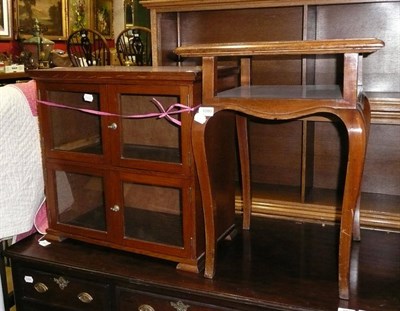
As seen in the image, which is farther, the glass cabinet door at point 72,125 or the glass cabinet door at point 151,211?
the glass cabinet door at point 72,125

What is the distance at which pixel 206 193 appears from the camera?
140 centimetres

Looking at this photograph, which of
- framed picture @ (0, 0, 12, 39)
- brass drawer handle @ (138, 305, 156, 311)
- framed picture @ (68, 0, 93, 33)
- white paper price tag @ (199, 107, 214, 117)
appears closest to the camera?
white paper price tag @ (199, 107, 214, 117)

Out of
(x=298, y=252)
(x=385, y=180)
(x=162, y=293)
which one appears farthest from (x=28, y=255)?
(x=385, y=180)

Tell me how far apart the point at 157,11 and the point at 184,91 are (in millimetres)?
776

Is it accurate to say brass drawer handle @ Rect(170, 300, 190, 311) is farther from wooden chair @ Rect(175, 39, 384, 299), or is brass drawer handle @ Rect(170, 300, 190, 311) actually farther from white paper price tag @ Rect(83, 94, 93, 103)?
white paper price tag @ Rect(83, 94, 93, 103)

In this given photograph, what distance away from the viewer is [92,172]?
1.61 metres

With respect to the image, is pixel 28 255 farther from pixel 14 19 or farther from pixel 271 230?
pixel 14 19

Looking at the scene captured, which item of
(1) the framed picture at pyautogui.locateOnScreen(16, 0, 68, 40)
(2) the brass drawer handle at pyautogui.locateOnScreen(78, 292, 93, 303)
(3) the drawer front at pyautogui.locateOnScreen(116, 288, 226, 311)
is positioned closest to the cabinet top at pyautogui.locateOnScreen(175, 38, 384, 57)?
(3) the drawer front at pyautogui.locateOnScreen(116, 288, 226, 311)

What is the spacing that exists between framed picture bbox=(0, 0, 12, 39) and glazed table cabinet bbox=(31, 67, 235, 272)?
11.3ft

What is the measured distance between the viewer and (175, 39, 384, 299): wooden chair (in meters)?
1.19

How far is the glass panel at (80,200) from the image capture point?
1647 mm

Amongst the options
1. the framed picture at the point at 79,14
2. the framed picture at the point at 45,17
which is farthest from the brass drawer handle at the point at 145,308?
the framed picture at the point at 79,14

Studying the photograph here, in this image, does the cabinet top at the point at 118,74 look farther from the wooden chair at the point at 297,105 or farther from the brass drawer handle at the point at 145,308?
the brass drawer handle at the point at 145,308

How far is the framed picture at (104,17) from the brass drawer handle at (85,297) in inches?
203
